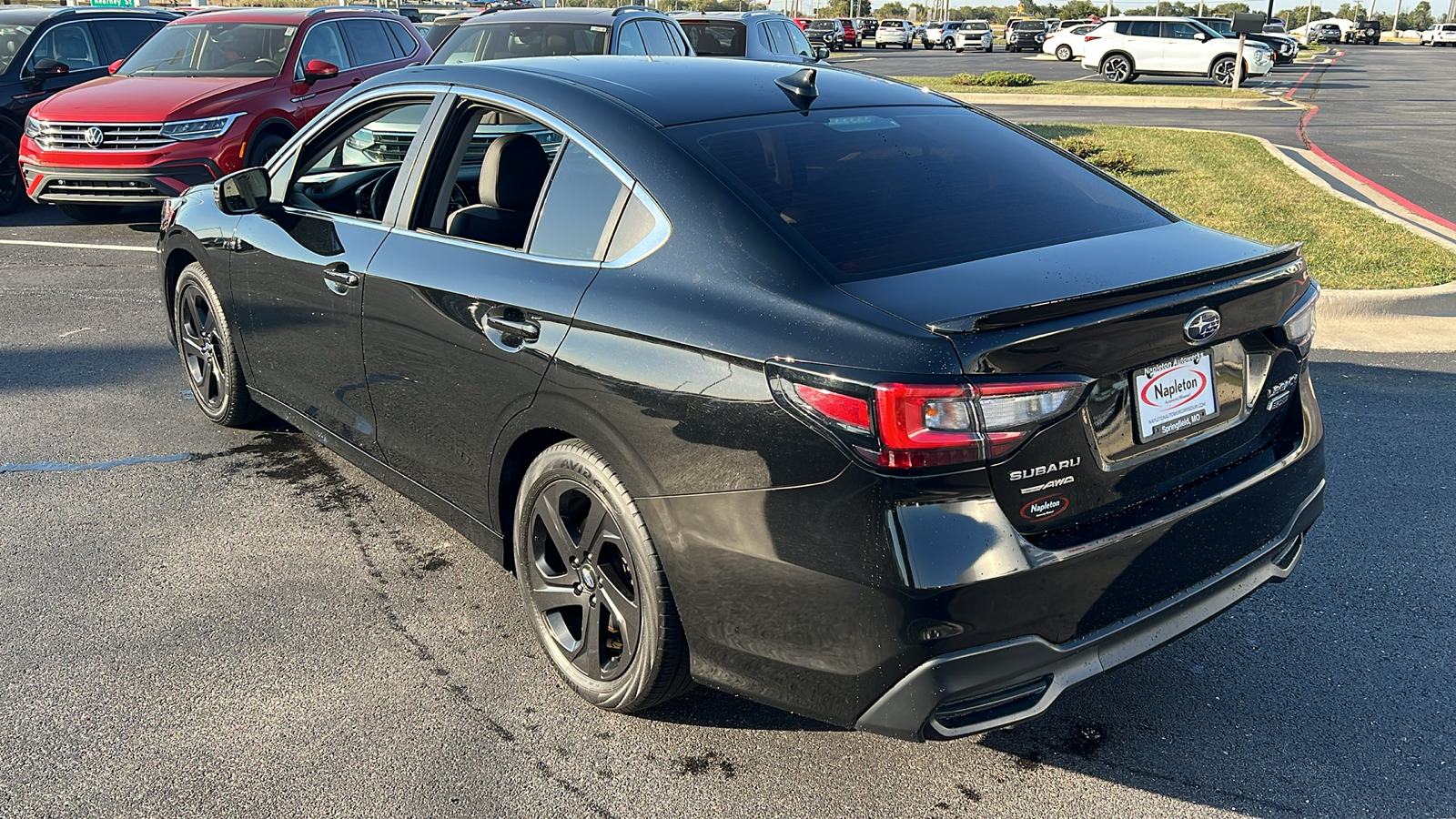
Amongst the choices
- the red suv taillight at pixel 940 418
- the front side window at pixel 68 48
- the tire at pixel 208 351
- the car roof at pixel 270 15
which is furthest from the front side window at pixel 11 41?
the red suv taillight at pixel 940 418

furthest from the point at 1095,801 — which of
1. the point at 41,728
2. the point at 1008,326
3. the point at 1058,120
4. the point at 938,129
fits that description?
A: the point at 1058,120

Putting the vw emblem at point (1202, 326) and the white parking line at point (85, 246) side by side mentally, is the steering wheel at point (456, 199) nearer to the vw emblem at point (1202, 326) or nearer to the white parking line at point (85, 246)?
the vw emblem at point (1202, 326)

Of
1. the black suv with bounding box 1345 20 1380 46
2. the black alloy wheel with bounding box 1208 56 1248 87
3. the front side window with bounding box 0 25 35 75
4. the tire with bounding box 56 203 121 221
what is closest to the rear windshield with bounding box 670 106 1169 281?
the tire with bounding box 56 203 121 221

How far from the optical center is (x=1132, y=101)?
2467 cm

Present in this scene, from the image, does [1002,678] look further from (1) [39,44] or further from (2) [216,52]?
(1) [39,44]

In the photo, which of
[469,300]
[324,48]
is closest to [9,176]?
[324,48]

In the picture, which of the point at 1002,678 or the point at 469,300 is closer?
the point at 1002,678

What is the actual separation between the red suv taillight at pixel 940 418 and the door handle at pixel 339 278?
2.11m

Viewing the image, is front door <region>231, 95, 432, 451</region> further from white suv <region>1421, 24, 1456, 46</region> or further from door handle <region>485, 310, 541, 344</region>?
white suv <region>1421, 24, 1456, 46</region>

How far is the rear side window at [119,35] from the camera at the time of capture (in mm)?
13125

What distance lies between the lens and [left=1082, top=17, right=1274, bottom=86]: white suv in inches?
1291

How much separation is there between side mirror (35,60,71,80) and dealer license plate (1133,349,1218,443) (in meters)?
12.6

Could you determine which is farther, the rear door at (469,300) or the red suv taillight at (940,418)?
the rear door at (469,300)

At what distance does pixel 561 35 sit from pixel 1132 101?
55.7ft
